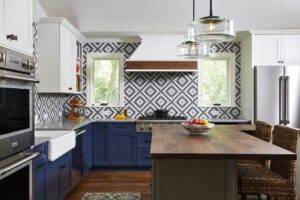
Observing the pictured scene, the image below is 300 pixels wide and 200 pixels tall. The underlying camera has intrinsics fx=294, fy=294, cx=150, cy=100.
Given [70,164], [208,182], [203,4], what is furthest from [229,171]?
[203,4]

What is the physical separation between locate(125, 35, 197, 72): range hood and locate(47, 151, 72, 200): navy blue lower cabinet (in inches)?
80.8

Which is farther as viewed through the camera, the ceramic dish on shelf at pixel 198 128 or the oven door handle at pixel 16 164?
the ceramic dish on shelf at pixel 198 128

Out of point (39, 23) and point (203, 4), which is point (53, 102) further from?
point (203, 4)

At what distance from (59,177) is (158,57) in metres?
2.67

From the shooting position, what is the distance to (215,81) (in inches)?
218

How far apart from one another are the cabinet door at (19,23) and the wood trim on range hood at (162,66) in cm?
271

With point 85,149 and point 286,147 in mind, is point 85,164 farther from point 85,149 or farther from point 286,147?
point 286,147

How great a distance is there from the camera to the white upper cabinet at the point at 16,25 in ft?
6.26

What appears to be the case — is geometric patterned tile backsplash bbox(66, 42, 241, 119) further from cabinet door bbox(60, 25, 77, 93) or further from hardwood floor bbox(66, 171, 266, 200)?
hardwood floor bbox(66, 171, 266, 200)

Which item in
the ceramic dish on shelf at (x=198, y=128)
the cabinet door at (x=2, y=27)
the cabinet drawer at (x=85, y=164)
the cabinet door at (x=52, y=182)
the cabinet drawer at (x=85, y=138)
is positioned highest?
the cabinet door at (x=2, y=27)

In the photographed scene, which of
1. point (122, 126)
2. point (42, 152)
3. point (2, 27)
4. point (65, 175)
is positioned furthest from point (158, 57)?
point (2, 27)

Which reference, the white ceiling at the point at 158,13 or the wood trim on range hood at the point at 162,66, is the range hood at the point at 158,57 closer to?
the wood trim on range hood at the point at 162,66

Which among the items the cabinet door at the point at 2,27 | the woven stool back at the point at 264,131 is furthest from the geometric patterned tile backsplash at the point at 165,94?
the cabinet door at the point at 2,27

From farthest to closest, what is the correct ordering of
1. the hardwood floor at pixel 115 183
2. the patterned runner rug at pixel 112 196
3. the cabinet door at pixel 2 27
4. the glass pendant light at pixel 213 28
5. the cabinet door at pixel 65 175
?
the hardwood floor at pixel 115 183 → the patterned runner rug at pixel 112 196 → the cabinet door at pixel 65 175 → the glass pendant light at pixel 213 28 → the cabinet door at pixel 2 27
